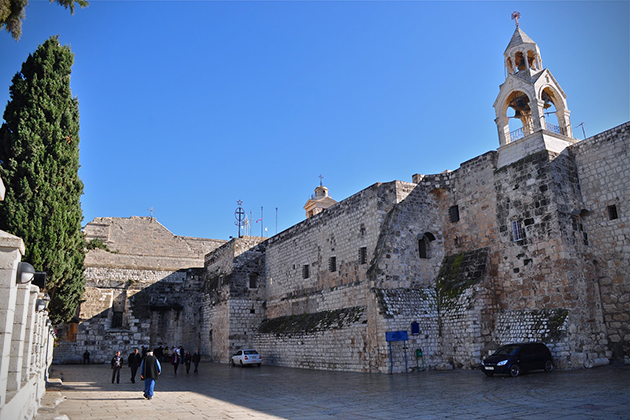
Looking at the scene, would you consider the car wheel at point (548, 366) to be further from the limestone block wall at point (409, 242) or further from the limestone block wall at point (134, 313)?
the limestone block wall at point (134, 313)

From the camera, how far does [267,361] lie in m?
27.2

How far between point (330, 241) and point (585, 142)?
12.1m

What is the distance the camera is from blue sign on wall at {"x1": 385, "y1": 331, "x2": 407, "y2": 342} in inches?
703

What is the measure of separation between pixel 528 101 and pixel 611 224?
6420 mm

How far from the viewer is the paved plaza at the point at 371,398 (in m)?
9.13

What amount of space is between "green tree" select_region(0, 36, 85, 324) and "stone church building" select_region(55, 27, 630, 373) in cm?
832

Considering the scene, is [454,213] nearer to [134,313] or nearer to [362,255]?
[362,255]

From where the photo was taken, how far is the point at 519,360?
14688 mm

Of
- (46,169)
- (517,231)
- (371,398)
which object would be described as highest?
(46,169)

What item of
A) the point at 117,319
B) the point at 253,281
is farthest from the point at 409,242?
the point at 117,319

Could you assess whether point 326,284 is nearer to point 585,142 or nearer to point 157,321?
point 585,142

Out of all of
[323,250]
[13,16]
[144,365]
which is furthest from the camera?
[323,250]

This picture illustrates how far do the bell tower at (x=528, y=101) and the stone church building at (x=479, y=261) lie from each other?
56mm

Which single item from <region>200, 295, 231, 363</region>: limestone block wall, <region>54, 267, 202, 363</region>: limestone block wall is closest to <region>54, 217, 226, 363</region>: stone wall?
<region>54, 267, 202, 363</region>: limestone block wall
